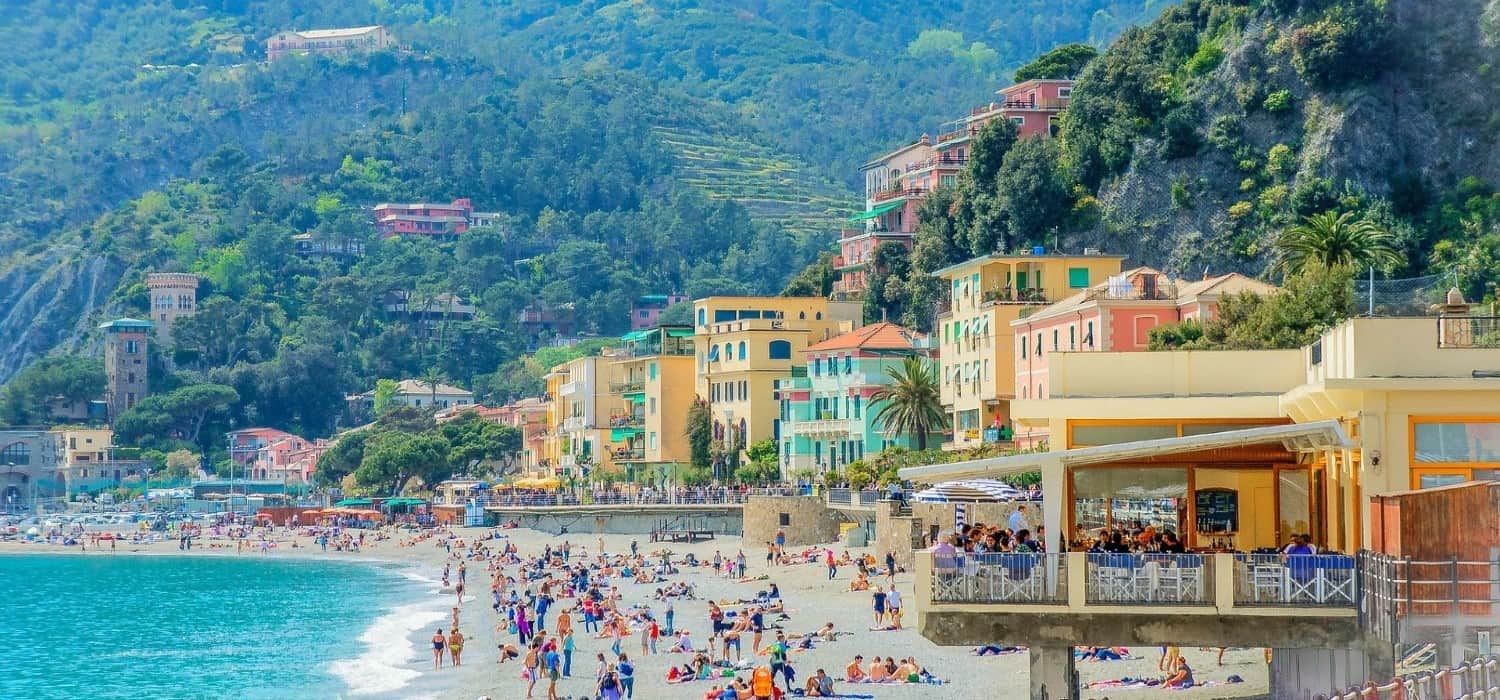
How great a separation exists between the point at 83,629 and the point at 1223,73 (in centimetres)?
4757

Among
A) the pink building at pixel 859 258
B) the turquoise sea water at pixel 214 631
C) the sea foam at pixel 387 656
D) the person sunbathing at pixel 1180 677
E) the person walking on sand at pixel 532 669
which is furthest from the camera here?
the pink building at pixel 859 258

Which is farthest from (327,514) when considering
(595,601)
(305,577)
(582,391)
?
(595,601)

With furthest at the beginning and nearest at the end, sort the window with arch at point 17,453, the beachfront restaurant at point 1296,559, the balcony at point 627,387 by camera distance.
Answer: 1. the window with arch at point 17,453
2. the balcony at point 627,387
3. the beachfront restaurant at point 1296,559

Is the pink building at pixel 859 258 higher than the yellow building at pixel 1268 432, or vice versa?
the pink building at pixel 859 258

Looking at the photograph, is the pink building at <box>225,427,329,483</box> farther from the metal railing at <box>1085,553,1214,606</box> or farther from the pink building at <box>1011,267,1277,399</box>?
the metal railing at <box>1085,553,1214,606</box>

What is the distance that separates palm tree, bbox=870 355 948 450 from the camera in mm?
78312

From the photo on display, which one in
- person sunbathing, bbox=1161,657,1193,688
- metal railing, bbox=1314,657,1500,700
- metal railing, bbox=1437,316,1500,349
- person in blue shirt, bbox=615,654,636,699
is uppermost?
metal railing, bbox=1437,316,1500,349

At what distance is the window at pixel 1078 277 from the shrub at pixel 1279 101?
44.8 feet

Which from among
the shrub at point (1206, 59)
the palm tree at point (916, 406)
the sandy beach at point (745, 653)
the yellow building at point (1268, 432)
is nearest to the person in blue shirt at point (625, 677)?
the sandy beach at point (745, 653)

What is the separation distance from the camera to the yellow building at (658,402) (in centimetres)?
10431

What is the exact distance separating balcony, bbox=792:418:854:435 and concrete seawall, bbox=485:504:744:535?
5253 millimetres

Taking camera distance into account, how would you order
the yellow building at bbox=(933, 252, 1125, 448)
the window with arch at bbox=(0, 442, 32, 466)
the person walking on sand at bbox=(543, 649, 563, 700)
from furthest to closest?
the window with arch at bbox=(0, 442, 32, 466) → the yellow building at bbox=(933, 252, 1125, 448) → the person walking on sand at bbox=(543, 649, 563, 700)

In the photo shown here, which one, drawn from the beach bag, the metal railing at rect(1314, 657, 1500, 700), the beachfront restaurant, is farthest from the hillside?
the metal railing at rect(1314, 657, 1500, 700)

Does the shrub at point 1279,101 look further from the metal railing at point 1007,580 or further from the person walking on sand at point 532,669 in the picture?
the metal railing at point 1007,580
